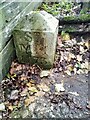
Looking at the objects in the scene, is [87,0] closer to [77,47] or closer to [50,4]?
[50,4]

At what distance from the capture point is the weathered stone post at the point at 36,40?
4.14 metres

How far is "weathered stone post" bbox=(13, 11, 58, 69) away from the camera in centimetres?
414

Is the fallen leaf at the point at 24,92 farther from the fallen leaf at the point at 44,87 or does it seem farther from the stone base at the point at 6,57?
the stone base at the point at 6,57

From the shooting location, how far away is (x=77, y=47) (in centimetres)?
517

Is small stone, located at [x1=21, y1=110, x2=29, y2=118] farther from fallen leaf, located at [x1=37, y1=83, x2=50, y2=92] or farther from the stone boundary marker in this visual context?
the stone boundary marker

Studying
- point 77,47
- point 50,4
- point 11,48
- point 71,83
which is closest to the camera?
point 71,83

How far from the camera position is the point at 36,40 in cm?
419

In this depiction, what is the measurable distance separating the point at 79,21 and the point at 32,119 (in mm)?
2886

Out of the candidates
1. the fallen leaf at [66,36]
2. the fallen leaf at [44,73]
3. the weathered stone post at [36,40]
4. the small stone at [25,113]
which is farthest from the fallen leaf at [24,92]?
the fallen leaf at [66,36]

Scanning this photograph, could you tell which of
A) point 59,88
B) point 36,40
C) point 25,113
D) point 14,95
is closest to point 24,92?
point 14,95

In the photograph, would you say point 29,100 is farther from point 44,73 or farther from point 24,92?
point 44,73

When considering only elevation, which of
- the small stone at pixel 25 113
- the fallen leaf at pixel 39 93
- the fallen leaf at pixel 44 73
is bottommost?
the small stone at pixel 25 113

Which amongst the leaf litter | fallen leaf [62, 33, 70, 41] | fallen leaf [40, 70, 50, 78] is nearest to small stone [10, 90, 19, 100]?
the leaf litter

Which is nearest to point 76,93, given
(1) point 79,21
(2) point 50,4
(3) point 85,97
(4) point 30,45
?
(3) point 85,97
